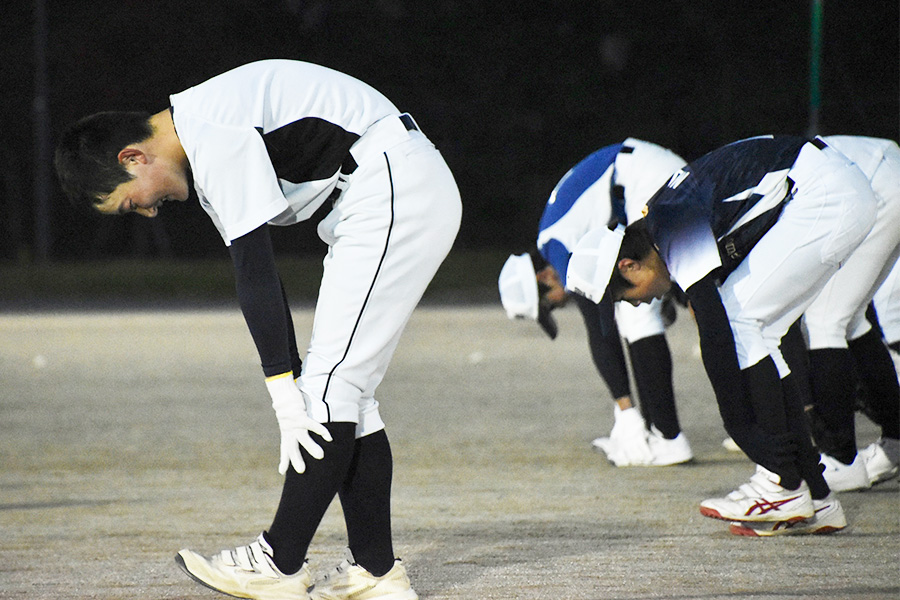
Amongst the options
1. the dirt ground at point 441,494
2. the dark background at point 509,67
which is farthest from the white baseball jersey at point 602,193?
the dark background at point 509,67

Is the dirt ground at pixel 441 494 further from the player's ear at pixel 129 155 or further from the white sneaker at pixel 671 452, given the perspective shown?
the player's ear at pixel 129 155

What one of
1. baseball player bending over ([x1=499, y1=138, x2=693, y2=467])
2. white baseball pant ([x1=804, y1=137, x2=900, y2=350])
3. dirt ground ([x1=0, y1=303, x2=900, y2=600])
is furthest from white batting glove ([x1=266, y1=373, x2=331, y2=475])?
white baseball pant ([x1=804, y1=137, x2=900, y2=350])

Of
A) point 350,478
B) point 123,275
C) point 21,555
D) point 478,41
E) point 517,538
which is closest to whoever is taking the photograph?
point 350,478

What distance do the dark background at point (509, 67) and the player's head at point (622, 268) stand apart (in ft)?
63.3

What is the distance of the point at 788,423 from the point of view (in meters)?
3.99

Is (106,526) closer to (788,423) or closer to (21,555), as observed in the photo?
(21,555)

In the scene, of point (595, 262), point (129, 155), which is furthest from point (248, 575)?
point (595, 262)

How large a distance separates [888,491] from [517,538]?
1.74m

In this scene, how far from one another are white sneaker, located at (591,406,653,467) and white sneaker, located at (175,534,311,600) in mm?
2420

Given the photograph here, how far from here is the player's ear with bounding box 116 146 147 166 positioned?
291cm

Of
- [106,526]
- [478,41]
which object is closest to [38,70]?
[478,41]

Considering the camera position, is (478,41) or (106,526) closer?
(106,526)

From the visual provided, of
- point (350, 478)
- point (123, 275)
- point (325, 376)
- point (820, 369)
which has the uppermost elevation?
point (325, 376)

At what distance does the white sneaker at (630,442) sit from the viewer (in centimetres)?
524
